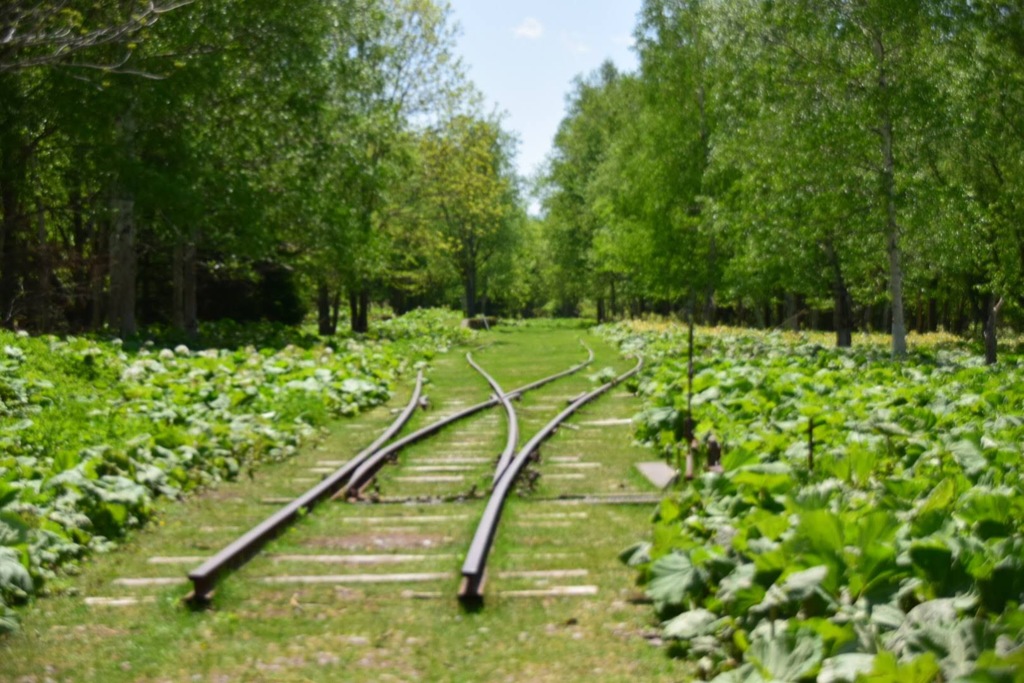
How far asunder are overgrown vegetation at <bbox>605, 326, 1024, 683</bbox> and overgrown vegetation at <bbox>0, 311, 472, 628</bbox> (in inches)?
149

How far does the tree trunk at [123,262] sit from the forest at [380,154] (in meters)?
0.05

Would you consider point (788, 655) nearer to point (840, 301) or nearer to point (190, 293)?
point (190, 293)

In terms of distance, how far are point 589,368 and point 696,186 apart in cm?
1247

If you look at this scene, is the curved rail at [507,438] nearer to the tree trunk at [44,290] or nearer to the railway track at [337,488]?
the railway track at [337,488]

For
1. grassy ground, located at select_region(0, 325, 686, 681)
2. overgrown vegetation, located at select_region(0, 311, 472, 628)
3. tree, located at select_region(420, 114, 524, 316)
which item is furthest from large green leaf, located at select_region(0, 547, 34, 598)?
tree, located at select_region(420, 114, 524, 316)

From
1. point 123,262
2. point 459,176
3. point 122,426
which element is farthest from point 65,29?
point 459,176

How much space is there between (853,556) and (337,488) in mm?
5325

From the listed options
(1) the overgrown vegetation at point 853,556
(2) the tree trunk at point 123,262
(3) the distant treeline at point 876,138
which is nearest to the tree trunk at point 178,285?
(2) the tree trunk at point 123,262

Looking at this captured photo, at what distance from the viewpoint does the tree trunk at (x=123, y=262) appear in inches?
827

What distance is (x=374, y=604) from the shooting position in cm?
561

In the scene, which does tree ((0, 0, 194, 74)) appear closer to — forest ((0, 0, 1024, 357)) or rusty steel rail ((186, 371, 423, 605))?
forest ((0, 0, 1024, 357))

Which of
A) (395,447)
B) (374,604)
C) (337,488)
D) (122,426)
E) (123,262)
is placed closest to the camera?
(374,604)

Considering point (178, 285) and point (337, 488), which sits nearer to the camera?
point (337, 488)

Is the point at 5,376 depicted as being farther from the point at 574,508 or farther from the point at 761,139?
the point at 761,139
